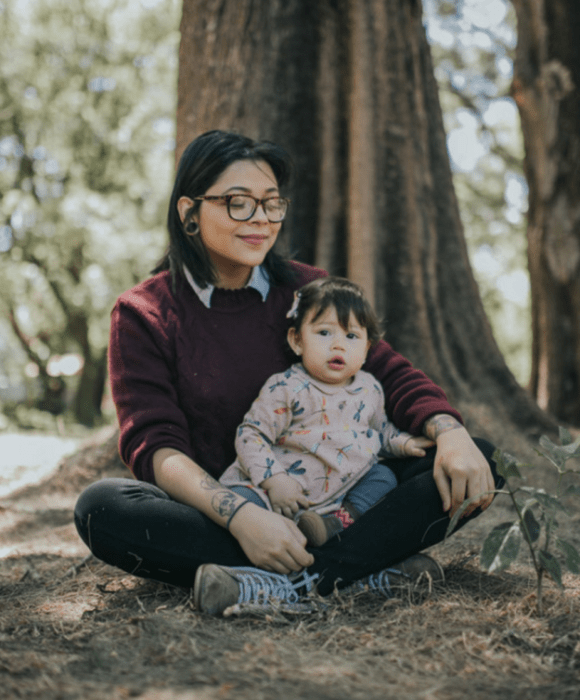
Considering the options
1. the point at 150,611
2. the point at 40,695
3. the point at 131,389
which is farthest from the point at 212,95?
the point at 40,695

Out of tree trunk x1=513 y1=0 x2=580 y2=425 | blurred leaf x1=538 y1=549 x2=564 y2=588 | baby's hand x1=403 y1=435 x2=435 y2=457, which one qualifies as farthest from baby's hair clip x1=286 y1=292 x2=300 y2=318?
tree trunk x1=513 y1=0 x2=580 y2=425

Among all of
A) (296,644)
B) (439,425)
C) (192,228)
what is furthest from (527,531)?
(192,228)

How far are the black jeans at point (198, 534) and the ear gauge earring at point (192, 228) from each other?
3.21ft

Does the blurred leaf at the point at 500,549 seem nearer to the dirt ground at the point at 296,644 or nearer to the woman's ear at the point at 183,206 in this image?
the dirt ground at the point at 296,644

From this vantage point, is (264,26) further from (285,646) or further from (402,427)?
(285,646)

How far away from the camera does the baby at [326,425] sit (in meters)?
2.44

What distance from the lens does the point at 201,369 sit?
2.65 m

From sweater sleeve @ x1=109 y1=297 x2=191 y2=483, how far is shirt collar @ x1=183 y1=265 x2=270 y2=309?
184 mm

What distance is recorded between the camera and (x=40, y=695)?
1.54m

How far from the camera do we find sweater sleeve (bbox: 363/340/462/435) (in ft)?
8.38

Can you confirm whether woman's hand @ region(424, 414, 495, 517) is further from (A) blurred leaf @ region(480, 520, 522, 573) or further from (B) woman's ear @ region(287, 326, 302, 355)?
(B) woman's ear @ region(287, 326, 302, 355)

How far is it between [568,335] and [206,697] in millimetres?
5425

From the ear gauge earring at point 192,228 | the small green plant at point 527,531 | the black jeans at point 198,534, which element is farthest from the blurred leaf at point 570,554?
the ear gauge earring at point 192,228

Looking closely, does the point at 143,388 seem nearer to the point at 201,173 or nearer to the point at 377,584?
the point at 201,173
